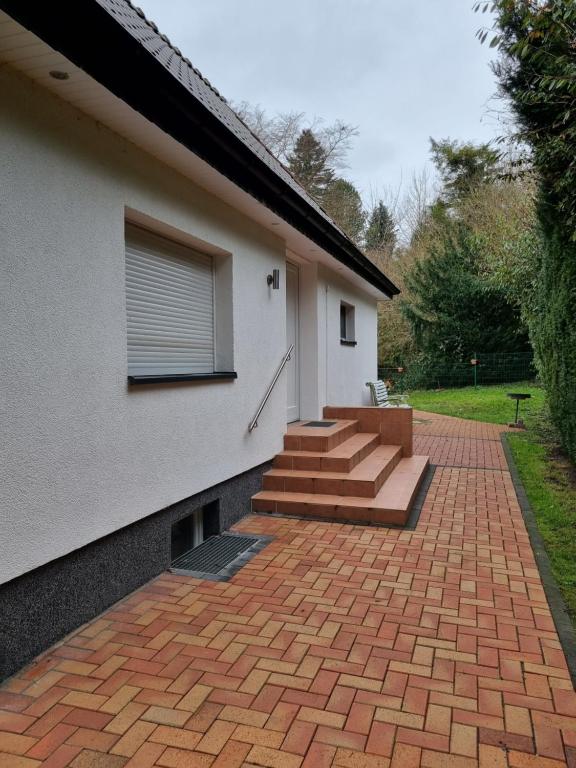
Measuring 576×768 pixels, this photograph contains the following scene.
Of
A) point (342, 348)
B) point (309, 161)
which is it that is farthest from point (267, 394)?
point (309, 161)

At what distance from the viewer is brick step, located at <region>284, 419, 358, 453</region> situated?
6.55 metres

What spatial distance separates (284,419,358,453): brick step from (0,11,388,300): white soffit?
8.65 ft

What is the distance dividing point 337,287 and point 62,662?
299 inches

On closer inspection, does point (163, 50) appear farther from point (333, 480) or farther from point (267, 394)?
point (333, 480)

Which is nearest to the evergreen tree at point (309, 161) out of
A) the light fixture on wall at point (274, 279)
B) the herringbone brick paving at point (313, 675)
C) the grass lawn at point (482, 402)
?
the grass lawn at point (482, 402)

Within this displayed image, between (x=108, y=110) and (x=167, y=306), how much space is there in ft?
5.44

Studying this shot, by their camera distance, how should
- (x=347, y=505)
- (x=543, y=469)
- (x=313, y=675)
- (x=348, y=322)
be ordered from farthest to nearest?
(x=348, y=322)
(x=543, y=469)
(x=347, y=505)
(x=313, y=675)

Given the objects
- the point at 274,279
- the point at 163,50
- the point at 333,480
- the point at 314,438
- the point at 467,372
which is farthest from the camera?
the point at 467,372

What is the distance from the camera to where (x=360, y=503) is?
18.1 feet

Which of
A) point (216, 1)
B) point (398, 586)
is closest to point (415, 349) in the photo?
point (216, 1)

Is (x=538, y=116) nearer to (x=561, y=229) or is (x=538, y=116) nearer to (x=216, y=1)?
(x=561, y=229)

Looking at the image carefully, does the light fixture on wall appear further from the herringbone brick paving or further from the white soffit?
the herringbone brick paving

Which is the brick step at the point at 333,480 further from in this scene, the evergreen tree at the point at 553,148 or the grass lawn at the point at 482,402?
the grass lawn at the point at 482,402

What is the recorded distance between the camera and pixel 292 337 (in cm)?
810
